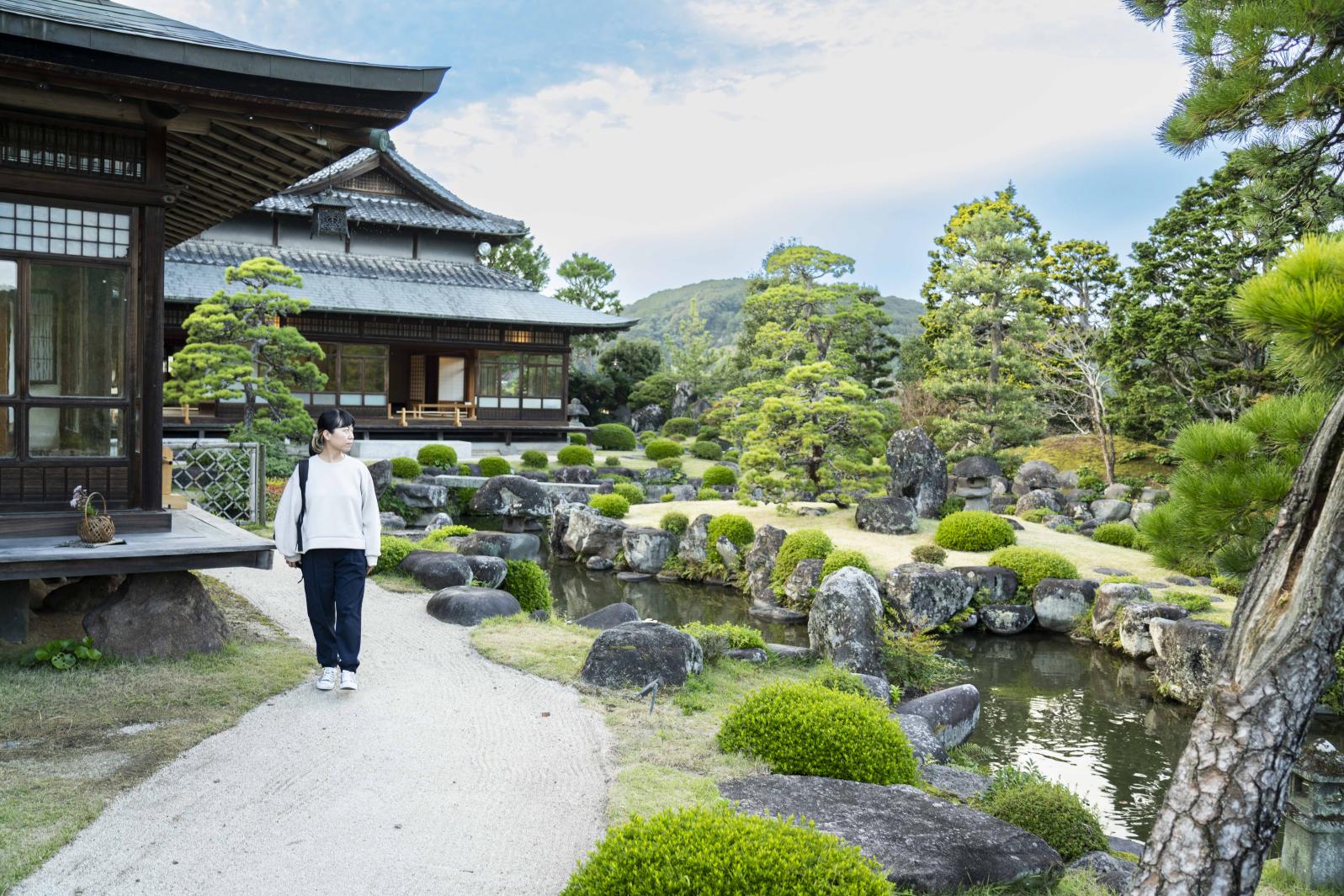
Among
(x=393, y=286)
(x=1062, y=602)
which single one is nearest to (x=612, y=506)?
(x=1062, y=602)

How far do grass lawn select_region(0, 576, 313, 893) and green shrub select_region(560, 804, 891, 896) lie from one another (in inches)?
81.4

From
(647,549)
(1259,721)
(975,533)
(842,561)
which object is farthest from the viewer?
(647,549)

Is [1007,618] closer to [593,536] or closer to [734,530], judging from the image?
[734,530]

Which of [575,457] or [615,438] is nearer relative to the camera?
[575,457]

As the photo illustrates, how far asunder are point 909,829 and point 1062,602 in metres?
10.7

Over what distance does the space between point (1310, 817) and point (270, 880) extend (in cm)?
467

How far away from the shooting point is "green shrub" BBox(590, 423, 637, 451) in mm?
32406

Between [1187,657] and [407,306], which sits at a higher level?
[407,306]

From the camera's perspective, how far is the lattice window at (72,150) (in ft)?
20.1

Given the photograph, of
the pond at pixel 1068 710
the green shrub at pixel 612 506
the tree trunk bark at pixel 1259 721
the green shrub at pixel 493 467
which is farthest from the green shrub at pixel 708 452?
the tree trunk bark at pixel 1259 721

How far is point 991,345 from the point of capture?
82.1 ft

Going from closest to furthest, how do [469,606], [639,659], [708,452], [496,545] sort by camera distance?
1. [639,659]
2. [469,606]
3. [496,545]
4. [708,452]

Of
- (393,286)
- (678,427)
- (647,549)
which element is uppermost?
(393,286)

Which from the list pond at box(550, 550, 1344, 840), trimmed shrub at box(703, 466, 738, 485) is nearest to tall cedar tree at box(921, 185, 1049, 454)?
trimmed shrub at box(703, 466, 738, 485)
